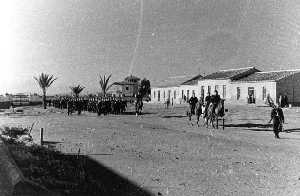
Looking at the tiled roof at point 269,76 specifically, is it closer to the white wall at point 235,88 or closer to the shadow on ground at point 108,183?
the white wall at point 235,88

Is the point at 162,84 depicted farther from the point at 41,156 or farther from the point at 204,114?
the point at 41,156

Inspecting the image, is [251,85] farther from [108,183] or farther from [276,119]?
[108,183]

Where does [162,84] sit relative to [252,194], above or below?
above

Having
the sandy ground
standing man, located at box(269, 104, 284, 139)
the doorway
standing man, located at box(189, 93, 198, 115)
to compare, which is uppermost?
the doorway

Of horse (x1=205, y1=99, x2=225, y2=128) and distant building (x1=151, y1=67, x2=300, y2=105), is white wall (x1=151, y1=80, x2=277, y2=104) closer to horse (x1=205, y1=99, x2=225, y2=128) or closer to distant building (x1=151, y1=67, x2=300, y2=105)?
distant building (x1=151, y1=67, x2=300, y2=105)

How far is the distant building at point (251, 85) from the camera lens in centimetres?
3925

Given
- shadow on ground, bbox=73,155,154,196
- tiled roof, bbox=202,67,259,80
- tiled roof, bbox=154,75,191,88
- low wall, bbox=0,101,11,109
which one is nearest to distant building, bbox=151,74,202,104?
tiled roof, bbox=154,75,191,88

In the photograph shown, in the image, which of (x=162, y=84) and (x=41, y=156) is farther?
(x=162, y=84)

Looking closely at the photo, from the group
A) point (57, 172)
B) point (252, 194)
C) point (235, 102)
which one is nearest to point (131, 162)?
point (57, 172)

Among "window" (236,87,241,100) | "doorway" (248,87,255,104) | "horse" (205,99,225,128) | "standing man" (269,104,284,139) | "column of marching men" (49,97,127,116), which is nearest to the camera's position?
"standing man" (269,104,284,139)

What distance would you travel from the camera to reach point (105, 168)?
930 cm

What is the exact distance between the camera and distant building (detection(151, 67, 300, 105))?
129 feet

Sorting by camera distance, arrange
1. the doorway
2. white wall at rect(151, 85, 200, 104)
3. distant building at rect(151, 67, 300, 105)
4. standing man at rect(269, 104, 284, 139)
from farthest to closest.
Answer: white wall at rect(151, 85, 200, 104) < the doorway < distant building at rect(151, 67, 300, 105) < standing man at rect(269, 104, 284, 139)

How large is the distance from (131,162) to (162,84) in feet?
175
